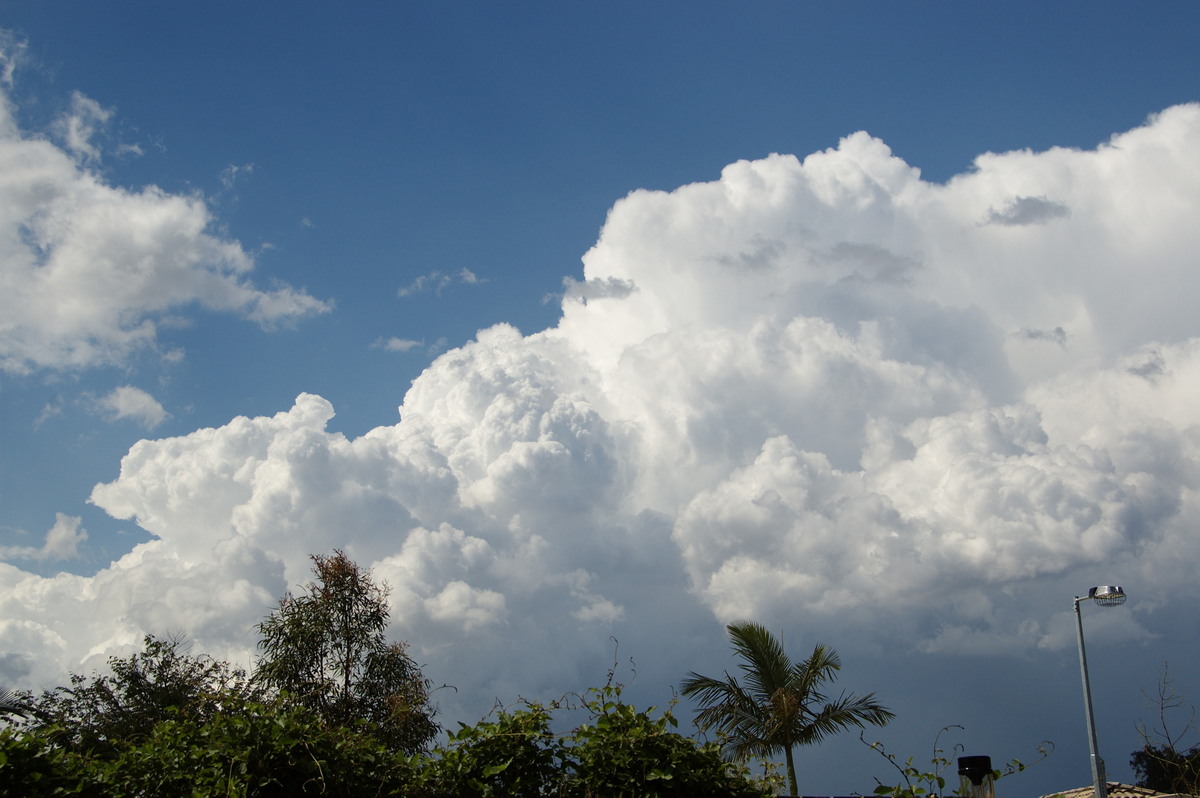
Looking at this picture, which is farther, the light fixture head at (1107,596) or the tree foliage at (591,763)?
the light fixture head at (1107,596)

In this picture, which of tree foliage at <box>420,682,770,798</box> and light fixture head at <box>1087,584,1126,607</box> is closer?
tree foliage at <box>420,682,770,798</box>

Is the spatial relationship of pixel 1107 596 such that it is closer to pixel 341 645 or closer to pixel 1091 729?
pixel 1091 729

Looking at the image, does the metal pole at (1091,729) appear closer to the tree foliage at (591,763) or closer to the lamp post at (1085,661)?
the lamp post at (1085,661)

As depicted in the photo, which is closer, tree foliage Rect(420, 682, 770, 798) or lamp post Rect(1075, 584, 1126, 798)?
Result: tree foliage Rect(420, 682, 770, 798)

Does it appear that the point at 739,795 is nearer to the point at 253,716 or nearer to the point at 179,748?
the point at 253,716

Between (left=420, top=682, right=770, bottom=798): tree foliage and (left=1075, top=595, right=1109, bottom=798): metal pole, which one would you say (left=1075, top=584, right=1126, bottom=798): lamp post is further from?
(left=420, top=682, right=770, bottom=798): tree foliage

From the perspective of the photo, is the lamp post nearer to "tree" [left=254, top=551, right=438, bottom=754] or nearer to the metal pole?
the metal pole

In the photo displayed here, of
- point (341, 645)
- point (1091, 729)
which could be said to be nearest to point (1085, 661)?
point (1091, 729)

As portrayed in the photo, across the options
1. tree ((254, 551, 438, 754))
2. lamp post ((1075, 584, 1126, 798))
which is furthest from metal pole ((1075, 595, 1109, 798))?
tree ((254, 551, 438, 754))

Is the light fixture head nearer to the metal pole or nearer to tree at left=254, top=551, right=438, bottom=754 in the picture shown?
the metal pole

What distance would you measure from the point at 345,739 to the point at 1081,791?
80.0 ft

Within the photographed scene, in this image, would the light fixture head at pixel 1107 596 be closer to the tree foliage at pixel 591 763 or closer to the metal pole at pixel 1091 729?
the metal pole at pixel 1091 729

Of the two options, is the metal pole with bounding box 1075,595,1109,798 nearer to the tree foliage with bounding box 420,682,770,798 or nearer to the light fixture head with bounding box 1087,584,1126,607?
the light fixture head with bounding box 1087,584,1126,607

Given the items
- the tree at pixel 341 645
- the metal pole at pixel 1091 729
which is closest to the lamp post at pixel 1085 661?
the metal pole at pixel 1091 729
